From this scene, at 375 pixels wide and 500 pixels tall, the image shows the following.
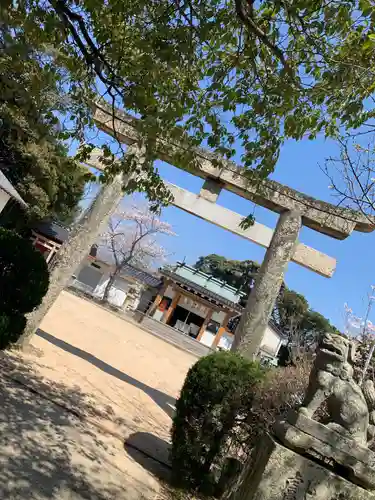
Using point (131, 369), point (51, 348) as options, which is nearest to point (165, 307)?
point (131, 369)

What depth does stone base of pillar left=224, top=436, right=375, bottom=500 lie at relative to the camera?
110 inches

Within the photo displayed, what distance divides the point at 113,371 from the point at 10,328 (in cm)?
300

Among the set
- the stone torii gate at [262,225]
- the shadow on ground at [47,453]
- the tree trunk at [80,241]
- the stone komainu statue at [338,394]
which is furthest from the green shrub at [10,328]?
the stone komainu statue at [338,394]

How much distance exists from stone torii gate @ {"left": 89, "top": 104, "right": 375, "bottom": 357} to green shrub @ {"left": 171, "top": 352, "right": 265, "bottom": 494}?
2.07m

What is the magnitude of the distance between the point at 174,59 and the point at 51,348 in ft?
21.7

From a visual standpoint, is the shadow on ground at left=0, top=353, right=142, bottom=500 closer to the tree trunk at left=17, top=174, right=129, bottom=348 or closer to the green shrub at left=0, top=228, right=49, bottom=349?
the green shrub at left=0, top=228, right=49, bottom=349

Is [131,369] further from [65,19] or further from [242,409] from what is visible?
[65,19]

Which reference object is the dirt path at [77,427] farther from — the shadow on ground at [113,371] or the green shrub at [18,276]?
the green shrub at [18,276]

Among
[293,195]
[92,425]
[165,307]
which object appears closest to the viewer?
[92,425]

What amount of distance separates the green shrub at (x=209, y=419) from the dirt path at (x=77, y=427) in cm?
43

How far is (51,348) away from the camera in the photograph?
8148 millimetres

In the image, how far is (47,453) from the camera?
3.96m

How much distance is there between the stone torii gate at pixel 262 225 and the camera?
6953 mm

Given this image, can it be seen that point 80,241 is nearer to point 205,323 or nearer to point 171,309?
point 171,309
